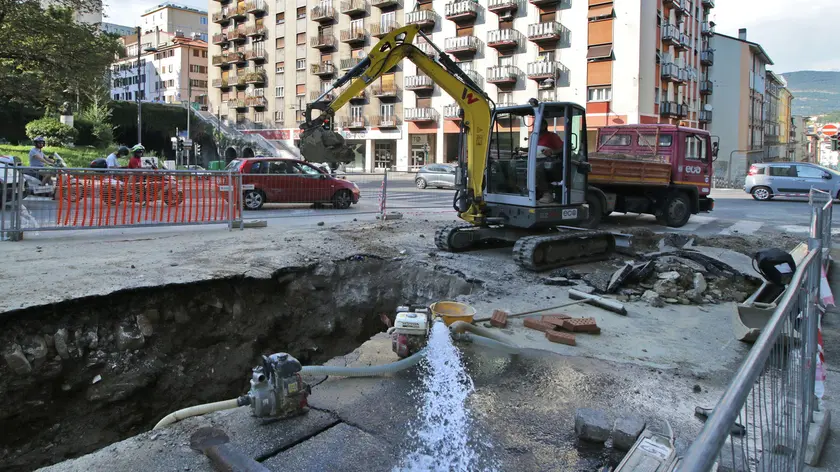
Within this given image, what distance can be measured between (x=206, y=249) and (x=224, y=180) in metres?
3.13

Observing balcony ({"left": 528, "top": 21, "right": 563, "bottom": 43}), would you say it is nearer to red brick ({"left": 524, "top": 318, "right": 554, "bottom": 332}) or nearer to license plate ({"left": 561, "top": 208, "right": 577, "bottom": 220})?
license plate ({"left": 561, "top": 208, "right": 577, "bottom": 220})

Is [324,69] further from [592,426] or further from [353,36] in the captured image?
[592,426]

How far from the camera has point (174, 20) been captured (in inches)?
4023

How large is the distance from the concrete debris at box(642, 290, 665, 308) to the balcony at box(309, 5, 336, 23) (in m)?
53.8

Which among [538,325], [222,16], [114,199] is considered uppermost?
[222,16]

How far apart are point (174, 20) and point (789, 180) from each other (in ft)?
348

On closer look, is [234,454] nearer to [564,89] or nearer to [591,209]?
[591,209]

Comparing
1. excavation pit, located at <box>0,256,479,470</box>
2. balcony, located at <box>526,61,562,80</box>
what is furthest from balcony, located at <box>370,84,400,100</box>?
excavation pit, located at <box>0,256,479,470</box>

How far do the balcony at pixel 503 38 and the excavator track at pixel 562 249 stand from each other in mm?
36493

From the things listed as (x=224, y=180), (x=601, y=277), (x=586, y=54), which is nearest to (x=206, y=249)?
(x=224, y=180)

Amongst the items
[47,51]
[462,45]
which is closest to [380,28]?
[462,45]

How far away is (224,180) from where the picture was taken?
1169 centimetres

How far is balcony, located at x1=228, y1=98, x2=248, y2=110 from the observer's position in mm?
64062

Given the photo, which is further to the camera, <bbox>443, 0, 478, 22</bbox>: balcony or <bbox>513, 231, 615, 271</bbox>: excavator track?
<bbox>443, 0, 478, 22</bbox>: balcony
